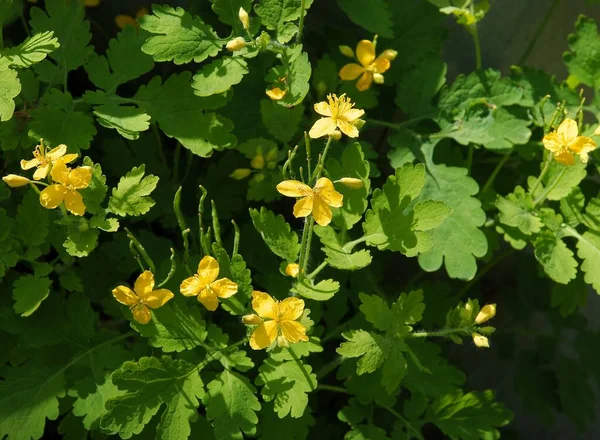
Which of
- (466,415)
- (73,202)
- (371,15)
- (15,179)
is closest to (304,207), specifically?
(73,202)

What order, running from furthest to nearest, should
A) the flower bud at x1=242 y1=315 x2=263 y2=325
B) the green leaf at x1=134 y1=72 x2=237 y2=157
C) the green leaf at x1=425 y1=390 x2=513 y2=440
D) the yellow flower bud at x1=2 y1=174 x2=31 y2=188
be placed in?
1. the green leaf at x1=425 y1=390 x2=513 y2=440
2. the green leaf at x1=134 y1=72 x2=237 y2=157
3. the yellow flower bud at x1=2 y1=174 x2=31 y2=188
4. the flower bud at x1=242 y1=315 x2=263 y2=325

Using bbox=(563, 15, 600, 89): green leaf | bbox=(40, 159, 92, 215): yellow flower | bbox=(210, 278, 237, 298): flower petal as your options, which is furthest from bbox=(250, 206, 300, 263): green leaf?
bbox=(563, 15, 600, 89): green leaf

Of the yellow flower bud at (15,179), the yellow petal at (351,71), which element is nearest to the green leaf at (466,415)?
the yellow petal at (351,71)

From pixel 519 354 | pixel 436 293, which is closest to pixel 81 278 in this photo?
pixel 436 293

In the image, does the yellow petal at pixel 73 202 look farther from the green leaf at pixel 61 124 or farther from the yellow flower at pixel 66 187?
the green leaf at pixel 61 124

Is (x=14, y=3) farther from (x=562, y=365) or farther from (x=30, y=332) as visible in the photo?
(x=562, y=365)

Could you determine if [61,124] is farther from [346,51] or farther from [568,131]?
[568,131]

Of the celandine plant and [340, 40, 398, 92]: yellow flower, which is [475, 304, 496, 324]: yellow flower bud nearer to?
the celandine plant
